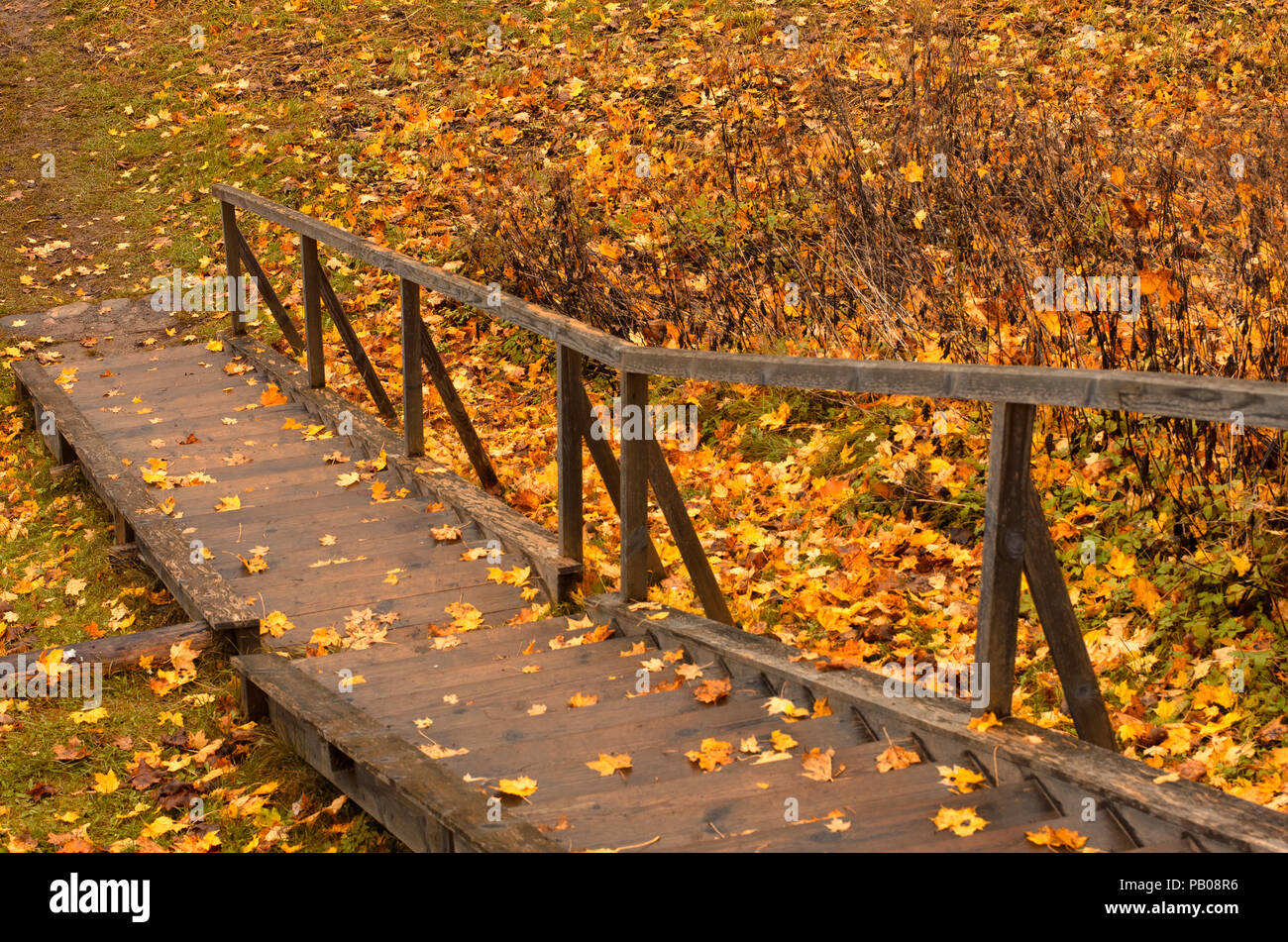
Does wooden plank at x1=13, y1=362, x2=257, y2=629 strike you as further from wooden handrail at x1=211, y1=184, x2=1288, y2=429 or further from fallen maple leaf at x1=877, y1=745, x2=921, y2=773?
fallen maple leaf at x1=877, y1=745, x2=921, y2=773

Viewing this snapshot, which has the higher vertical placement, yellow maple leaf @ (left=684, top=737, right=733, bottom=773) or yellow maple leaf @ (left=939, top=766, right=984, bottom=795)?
yellow maple leaf @ (left=939, top=766, right=984, bottom=795)

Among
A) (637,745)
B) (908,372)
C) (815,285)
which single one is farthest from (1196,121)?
(637,745)

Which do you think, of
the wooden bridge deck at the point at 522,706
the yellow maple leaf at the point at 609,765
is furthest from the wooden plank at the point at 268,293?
the yellow maple leaf at the point at 609,765

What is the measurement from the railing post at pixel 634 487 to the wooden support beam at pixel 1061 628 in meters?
1.71

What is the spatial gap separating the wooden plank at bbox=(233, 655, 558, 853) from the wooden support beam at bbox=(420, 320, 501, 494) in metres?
2.17

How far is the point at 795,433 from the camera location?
285 inches

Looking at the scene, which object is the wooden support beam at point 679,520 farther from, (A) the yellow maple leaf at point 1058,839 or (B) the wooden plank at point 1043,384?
(A) the yellow maple leaf at point 1058,839

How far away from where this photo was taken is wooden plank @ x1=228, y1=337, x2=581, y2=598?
560cm

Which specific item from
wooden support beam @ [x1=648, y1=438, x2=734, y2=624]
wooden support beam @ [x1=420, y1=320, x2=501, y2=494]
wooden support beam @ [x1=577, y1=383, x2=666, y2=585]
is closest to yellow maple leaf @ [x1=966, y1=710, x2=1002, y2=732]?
wooden support beam @ [x1=648, y1=438, x2=734, y2=624]

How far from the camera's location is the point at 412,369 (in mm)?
6887

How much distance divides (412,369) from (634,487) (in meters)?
2.39

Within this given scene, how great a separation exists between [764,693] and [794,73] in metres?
8.57

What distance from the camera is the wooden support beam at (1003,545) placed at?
337 centimetres
